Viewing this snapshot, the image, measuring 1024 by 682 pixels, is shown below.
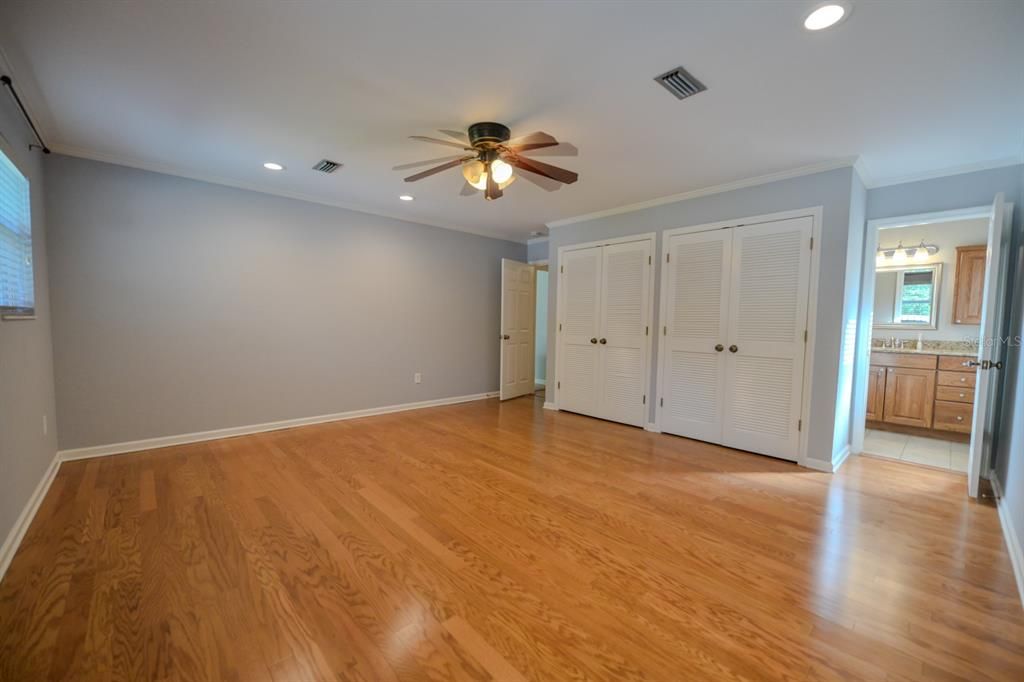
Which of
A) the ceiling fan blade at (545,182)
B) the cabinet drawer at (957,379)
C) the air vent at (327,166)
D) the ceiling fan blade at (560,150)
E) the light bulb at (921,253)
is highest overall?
the air vent at (327,166)

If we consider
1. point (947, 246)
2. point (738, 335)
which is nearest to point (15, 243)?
point (738, 335)

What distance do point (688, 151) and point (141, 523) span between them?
13.8 ft

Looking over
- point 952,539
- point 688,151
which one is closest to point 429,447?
point 688,151

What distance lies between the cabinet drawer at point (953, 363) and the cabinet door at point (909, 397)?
11 cm

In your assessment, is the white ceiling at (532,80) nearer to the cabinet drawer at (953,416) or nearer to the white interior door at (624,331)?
the white interior door at (624,331)

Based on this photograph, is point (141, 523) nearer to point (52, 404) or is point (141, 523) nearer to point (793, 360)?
point (52, 404)

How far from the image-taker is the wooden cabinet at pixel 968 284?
14.6 ft

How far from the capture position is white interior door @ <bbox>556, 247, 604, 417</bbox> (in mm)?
4789

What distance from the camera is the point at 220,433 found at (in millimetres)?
3824

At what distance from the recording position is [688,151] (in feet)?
9.66

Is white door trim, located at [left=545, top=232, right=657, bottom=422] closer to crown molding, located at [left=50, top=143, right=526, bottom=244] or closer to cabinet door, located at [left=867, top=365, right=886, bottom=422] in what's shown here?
crown molding, located at [left=50, top=143, right=526, bottom=244]

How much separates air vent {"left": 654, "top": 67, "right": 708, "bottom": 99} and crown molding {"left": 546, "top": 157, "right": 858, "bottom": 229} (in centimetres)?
173

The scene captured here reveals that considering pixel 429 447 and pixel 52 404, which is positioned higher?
pixel 52 404

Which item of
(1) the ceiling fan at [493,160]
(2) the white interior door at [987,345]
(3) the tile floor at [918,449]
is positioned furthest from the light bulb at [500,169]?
(3) the tile floor at [918,449]
